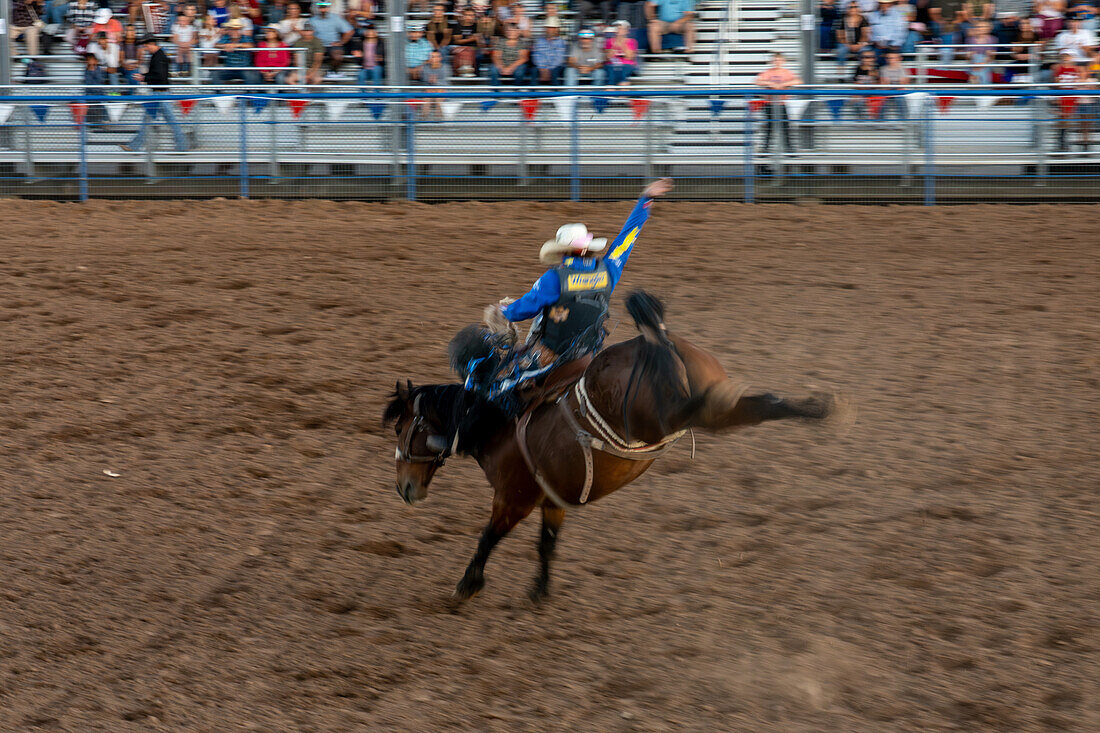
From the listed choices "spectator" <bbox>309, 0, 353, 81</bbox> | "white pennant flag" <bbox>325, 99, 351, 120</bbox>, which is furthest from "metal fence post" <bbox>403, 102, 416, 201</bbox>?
"spectator" <bbox>309, 0, 353, 81</bbox>

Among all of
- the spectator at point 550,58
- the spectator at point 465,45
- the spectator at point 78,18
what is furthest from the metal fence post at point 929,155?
the spectator at point 78,18

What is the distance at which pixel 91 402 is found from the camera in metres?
7.72

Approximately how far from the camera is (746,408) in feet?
12.6

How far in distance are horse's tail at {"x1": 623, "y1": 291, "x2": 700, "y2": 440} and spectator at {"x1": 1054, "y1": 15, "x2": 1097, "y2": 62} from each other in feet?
39.7

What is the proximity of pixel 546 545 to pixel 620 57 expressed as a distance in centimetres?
1140

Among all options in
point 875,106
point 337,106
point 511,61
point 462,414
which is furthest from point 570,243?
point 511,61

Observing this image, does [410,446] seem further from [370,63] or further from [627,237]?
[370,63]

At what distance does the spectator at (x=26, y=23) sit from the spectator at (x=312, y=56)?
15.4 ft

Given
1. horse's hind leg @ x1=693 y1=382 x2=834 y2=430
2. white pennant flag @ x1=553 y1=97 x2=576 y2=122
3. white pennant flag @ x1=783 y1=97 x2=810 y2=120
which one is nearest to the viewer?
horse's hind leg @ x1=693 y1=382 x2=834 y2=430

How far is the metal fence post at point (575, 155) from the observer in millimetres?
13148

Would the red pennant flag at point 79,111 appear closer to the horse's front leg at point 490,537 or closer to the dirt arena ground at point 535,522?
the dirt arena ground at point 535,522

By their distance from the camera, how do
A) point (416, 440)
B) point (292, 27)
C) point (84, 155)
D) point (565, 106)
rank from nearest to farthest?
point (416, 440)
point (565, 106)
point (84, 155)
point (292, 27)

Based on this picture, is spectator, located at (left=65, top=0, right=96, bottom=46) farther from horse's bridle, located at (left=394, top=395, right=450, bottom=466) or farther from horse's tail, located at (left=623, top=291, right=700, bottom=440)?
horse's tail, located at (left=623, top=291, right=700, bottom=440)

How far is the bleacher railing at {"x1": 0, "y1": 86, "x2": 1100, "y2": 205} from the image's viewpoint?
494 inches
